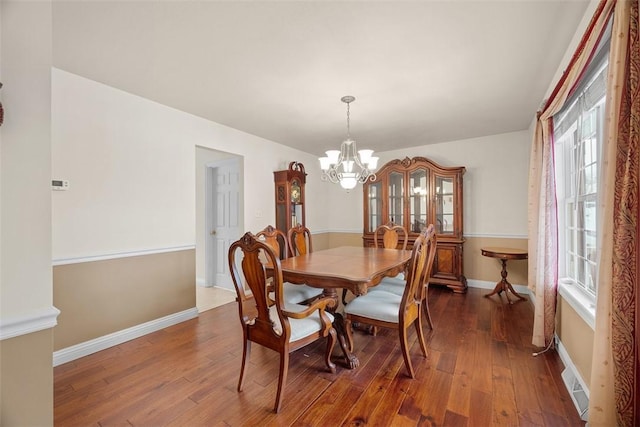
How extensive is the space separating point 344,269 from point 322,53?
1.63 m

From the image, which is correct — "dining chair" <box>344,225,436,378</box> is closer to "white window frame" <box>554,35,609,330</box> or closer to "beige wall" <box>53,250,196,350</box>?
"white window frame" <box>554,35,609,330</box>

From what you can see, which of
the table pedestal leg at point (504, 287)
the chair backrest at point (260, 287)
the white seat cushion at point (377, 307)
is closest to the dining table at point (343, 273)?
the white seat cushion at point (377, 307)

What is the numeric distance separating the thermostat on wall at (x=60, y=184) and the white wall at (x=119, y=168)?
0.11ft

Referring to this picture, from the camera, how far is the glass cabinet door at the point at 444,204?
4.20 m

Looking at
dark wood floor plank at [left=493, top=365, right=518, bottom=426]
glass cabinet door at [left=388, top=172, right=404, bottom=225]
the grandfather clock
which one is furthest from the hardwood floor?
glass cabinet door at [left=388, top=172, right=404, bottom=225]

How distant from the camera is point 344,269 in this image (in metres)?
2.17

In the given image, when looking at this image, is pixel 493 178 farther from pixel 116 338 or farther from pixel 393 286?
pixel 116 338

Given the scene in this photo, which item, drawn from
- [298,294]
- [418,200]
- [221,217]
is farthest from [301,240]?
[418,200]

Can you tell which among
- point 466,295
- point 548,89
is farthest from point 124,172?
point 466,295

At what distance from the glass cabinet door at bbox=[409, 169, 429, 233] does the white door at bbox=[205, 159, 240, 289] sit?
8.99 ft

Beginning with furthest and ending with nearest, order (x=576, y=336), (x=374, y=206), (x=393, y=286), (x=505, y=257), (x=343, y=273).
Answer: (x=374, y=206) < (x=505, y=257) < (x=393, y=286) < (x=343, y=273) < (x=576, y=336)

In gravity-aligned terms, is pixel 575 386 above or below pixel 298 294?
below

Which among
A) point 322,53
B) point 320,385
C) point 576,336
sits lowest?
point 320,385

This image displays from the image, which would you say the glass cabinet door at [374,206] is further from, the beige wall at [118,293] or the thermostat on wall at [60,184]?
the thermostat on wall at [60,184]
